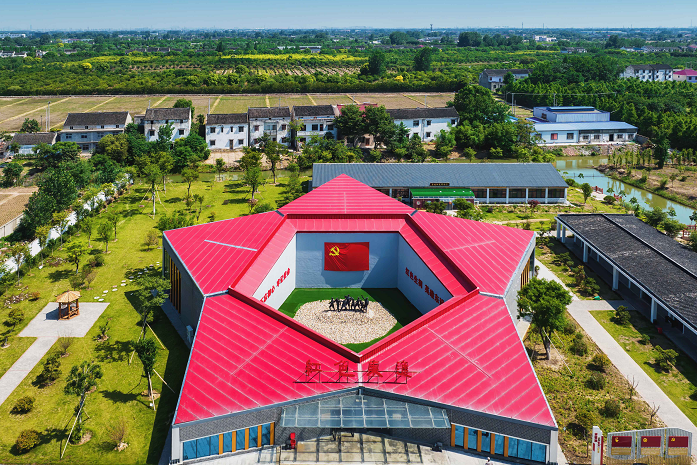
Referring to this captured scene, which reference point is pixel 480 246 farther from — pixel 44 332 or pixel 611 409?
pixel 44 332

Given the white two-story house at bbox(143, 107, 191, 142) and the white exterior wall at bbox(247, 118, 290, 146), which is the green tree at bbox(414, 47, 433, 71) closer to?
the white exterior wall at bbox(247, 118, 290, 146)

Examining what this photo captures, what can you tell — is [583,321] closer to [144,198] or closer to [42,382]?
[42,382]

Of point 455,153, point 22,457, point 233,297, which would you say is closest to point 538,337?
point 233,297

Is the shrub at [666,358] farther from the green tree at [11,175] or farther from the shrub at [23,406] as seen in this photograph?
the green tree at [11,175]

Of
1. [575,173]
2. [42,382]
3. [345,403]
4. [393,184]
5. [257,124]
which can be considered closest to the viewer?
[345,403]

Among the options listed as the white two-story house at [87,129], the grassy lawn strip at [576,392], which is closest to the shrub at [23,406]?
the grassy lawn strip at [576,392]

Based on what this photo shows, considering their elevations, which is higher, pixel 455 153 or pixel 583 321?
pixel 455 153
